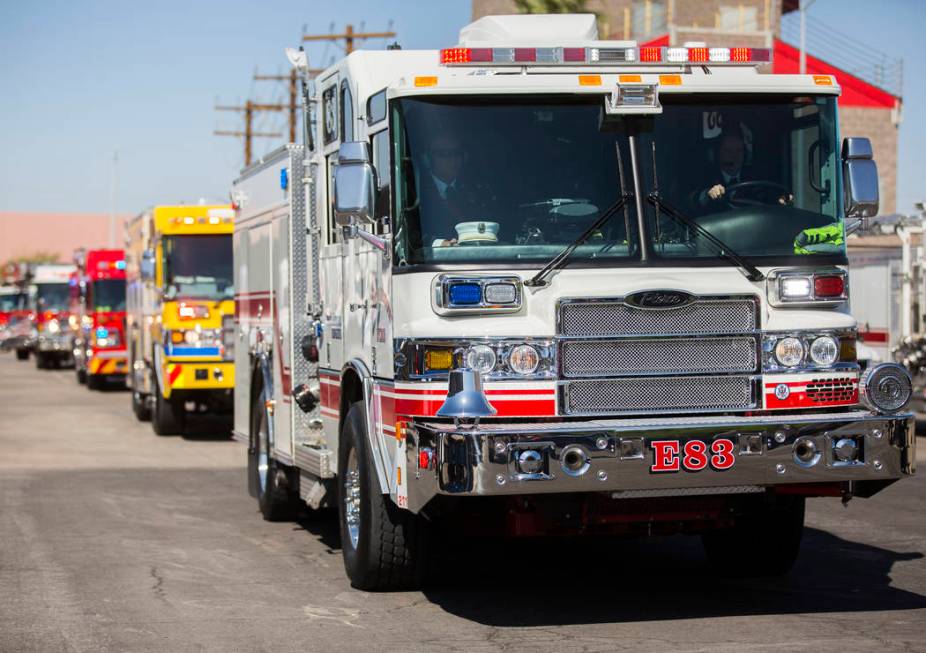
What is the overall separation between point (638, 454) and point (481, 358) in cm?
93

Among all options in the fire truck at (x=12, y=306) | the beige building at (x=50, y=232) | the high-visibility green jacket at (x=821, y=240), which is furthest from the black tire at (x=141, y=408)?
the beige building at (x=50, y=232)

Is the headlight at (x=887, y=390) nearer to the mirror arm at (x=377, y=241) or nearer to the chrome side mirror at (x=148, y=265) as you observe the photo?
the mirror arm at (x=377, y=241)

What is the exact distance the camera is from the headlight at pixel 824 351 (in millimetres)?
8094

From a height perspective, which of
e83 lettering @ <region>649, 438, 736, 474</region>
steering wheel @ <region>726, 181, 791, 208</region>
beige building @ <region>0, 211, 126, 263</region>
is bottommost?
e83 lettering @ <region>649, 438, 736, 474</region>

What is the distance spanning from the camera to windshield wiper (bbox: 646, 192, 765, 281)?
8070 mm

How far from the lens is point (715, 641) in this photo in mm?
7629

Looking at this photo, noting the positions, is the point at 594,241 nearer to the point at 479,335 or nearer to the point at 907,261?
the point at 479,335

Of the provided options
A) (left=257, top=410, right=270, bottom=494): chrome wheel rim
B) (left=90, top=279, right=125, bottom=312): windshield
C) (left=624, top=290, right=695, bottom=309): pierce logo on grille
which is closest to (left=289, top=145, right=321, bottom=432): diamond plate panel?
(left=257, top=410, right=270, bottom=494): chrome wheel rim

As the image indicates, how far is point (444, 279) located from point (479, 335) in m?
0.34

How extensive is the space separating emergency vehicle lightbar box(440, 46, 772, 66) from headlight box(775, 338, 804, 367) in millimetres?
1683

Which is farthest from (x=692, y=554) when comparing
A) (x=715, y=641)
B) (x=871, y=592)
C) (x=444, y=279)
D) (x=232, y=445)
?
(x=232, y=445)

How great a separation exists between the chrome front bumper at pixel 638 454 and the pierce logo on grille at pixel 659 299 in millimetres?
594

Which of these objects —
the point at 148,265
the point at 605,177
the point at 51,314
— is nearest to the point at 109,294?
the point at 148,265

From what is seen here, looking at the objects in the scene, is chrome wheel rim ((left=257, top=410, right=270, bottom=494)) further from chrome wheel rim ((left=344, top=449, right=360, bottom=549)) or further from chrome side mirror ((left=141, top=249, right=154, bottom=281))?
chrome side mirror ((left=141, top=249, right=154, bottom=281))
